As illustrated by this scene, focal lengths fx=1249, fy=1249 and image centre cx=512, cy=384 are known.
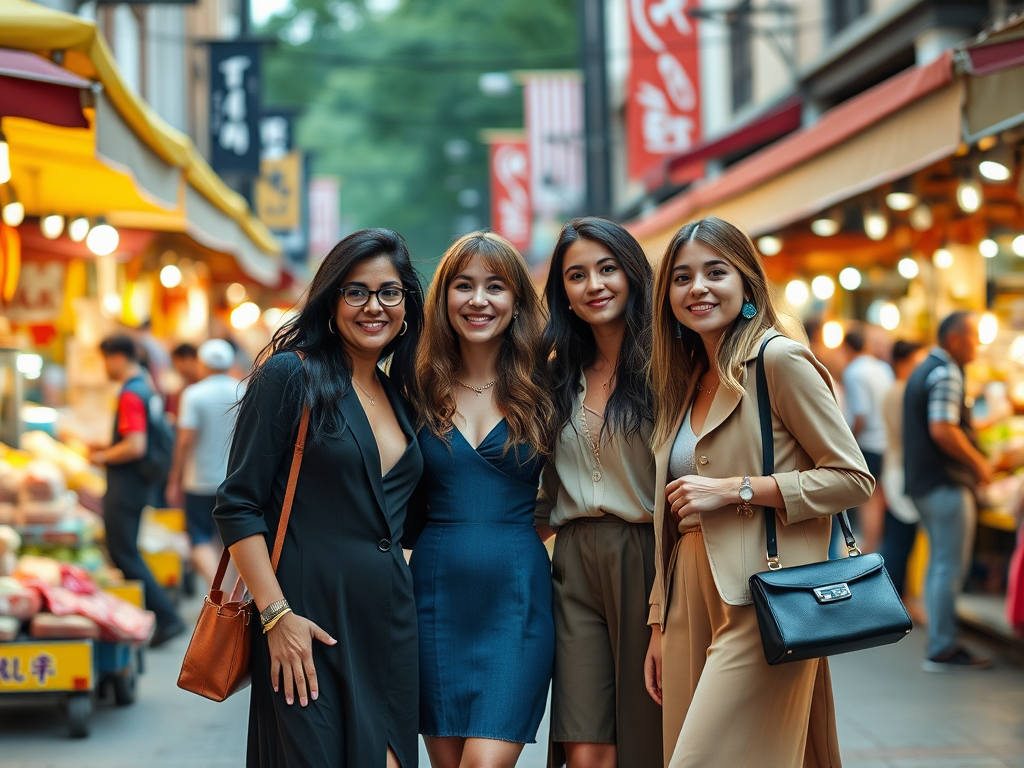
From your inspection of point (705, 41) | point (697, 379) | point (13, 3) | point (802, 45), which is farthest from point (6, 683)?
point (705, 41)

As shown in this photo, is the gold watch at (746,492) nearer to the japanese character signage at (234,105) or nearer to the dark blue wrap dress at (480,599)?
the dark blue wrap dress at (480,599)

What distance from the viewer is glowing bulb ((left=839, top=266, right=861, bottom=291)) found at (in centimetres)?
1309

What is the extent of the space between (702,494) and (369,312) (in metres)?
1.05

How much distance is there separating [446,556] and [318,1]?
1782 inches

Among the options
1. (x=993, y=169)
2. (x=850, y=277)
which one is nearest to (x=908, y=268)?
(x=850, y=277)

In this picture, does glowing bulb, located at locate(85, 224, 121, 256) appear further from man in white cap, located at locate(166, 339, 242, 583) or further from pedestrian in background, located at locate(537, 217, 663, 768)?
pedestrian in background, located at locate(537, 217, 663, 768)

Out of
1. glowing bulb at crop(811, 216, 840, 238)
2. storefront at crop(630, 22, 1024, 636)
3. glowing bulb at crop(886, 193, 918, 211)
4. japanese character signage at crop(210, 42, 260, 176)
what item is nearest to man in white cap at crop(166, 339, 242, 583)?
storefront at crop(630, 22, 1024, 636)

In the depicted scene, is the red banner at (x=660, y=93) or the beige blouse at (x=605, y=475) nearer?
the beige blouse at (x=605, y=475)

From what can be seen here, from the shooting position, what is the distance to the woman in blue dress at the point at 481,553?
3699mm

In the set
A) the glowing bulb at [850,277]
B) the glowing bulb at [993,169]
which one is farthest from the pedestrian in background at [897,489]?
the glowing bulb at [850,277]

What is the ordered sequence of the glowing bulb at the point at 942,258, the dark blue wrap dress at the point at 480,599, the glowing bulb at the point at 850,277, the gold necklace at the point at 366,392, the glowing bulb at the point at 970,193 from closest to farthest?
the gold necklace at the point at 366,392 < the dark blue wrap dress at the point at 480,599 < the glowing bulb at the point at 970,193 < the glowing bulb at the point at 942,258 < the glowing bulb at the point at 850,277

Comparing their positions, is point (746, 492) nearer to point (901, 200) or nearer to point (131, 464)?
point (131, 464)

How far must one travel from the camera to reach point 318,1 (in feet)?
151

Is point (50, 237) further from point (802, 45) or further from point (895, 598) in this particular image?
point (802, 45)
